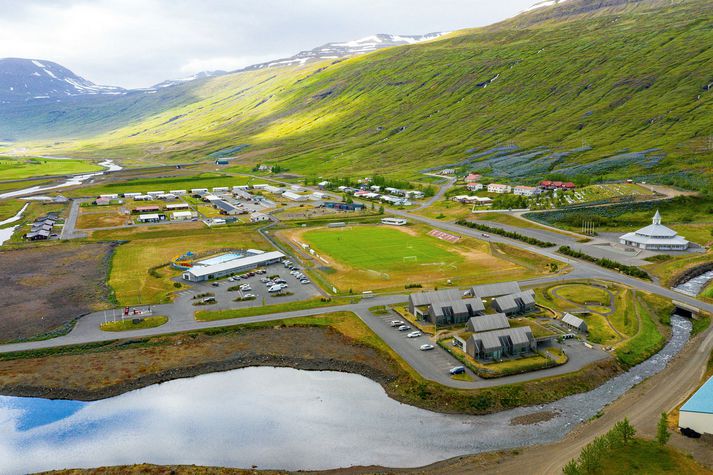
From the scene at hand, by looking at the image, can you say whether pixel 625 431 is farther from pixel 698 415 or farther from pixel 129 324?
pixel 129 324

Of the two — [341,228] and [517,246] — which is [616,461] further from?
[341,228]

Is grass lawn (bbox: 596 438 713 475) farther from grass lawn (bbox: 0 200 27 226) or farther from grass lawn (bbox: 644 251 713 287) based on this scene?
grass lawn (bbox: 0 200 27 226)

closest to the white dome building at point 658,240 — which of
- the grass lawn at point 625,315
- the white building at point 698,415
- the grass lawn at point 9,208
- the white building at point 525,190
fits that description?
the grass lawn at point 625,315

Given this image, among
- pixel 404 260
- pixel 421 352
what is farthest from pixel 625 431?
pixel 404 260

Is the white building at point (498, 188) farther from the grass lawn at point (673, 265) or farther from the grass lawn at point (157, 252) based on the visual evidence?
the grass lawn at point (157, 252)

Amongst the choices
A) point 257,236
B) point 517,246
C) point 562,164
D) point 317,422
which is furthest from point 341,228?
point 562,164

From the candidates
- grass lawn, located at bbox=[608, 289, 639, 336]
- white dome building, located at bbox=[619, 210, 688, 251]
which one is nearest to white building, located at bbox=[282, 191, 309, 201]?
white dome building, located at bbox=[619, 210, 688, 251]
